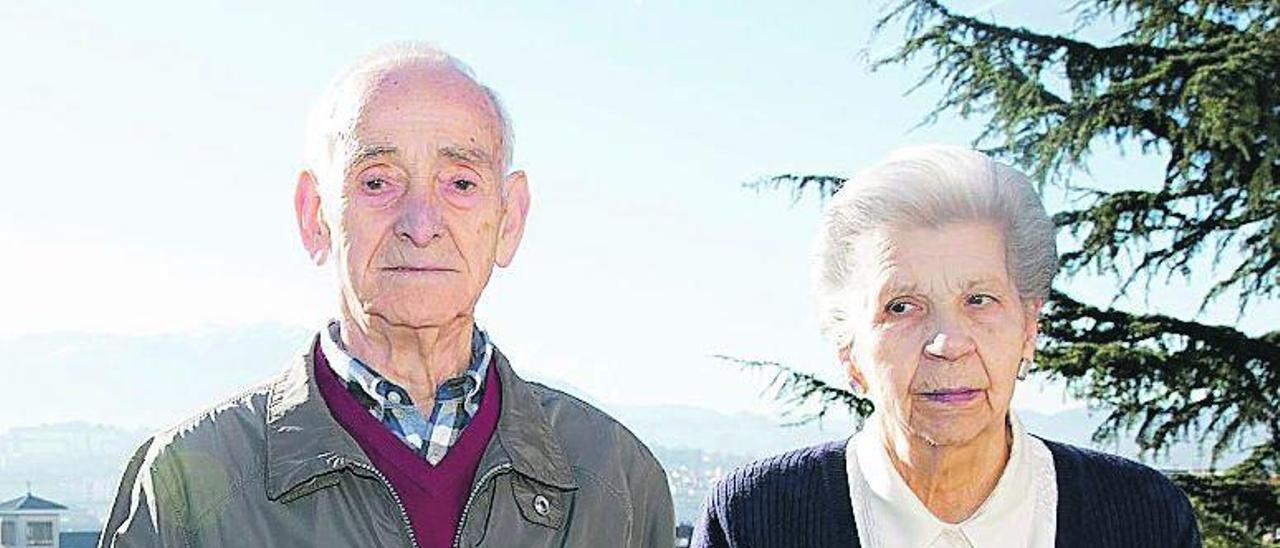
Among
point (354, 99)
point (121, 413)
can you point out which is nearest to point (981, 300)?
point (354, 99)

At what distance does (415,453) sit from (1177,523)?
1.18m

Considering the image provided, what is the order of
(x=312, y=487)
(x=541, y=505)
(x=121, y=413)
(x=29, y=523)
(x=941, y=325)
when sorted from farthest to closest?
(x=121, y=413) → (x=29, y=523) → (x=941, y=325) → (x=541, y=505) → (x=312, y=487)

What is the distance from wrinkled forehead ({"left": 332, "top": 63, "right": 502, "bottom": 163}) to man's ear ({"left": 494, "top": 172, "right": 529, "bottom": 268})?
97 mm

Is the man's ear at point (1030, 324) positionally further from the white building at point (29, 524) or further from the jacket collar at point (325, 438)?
the white building at point (29, 524)

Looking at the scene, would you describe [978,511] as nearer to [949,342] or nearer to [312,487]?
[949,342]

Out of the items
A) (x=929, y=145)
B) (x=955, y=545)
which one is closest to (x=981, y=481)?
(x=955, y=545)

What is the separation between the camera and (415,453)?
6.61ft

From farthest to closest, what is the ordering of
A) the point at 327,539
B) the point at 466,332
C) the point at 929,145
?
the point at 929,145
the point at 466,332
the point at 327,539

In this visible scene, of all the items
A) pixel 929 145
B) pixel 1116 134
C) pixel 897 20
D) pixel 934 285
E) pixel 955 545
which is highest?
pixel 897 20

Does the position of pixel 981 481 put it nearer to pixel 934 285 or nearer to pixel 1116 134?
pixel 934 285

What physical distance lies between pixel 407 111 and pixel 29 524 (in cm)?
3367

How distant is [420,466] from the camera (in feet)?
6.53

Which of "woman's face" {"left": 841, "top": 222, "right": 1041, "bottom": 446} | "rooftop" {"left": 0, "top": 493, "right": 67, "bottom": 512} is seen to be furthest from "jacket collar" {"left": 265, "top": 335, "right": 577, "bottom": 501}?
"rooftop" {"left": 0, "top": 493, "right": 67, "bottom": 512}

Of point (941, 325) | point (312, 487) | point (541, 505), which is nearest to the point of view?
point (312, 487)
